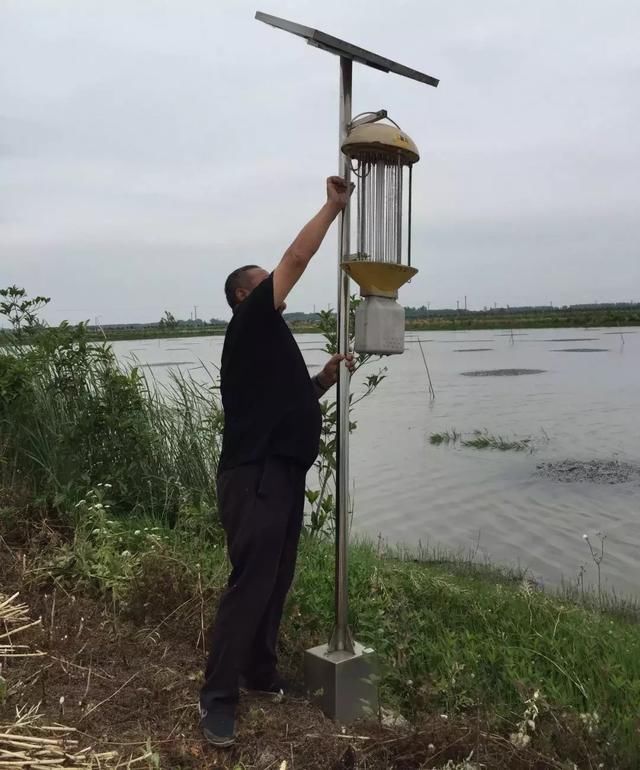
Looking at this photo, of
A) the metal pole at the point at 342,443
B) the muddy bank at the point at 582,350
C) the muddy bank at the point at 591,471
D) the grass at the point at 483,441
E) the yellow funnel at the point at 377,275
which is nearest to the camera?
the yellow funnel at the point at 377,275

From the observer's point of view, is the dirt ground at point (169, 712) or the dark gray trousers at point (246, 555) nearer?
the dirt ground at point (169, 712)

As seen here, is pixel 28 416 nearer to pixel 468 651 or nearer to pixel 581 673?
pixel 468 651

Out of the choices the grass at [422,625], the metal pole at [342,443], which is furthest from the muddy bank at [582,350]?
the metal pole at [342,443]

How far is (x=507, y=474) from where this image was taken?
10617mm

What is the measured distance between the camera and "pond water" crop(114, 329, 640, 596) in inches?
290

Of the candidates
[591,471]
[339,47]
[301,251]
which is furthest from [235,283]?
[591,471]

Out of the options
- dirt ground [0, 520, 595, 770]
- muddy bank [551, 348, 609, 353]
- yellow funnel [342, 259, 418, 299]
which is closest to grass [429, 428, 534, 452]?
dirt ground [0, 520, 595, 770]

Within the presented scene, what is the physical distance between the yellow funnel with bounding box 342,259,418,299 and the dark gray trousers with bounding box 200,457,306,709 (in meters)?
0.73

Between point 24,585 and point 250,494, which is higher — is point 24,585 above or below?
below

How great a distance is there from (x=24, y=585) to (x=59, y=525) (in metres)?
0.75

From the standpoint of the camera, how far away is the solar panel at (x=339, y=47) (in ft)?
8.78

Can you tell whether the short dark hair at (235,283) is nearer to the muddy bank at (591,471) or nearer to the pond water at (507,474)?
the pond water at (507,474)

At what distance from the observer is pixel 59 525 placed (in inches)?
180

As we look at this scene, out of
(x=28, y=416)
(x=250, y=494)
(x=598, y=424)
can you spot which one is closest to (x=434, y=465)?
(x=598, y=424)
